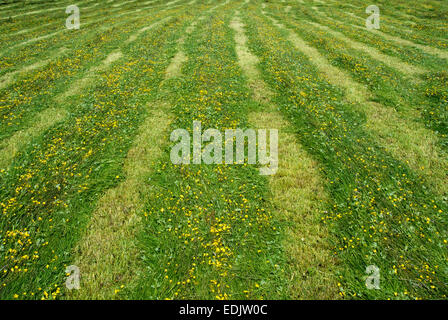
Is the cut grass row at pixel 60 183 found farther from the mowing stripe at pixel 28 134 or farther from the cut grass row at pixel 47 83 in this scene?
the cut grass row at pixel 47 83

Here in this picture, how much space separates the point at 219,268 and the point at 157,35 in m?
23.6

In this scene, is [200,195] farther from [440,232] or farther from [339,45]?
[339,45]

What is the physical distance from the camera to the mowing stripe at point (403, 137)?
7.30m

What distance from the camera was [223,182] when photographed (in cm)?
693

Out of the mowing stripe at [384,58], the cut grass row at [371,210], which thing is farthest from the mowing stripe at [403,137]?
the mowing stripe at [384,58]

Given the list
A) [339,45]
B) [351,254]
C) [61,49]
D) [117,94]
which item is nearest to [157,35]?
[61,49]

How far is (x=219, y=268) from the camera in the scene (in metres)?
4.80

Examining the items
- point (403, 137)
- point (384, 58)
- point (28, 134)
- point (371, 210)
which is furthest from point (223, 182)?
point (384, 58)

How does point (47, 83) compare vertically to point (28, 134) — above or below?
above

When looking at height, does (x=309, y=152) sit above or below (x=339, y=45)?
below

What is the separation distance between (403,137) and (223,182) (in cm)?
748

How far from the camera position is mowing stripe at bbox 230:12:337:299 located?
181 inches

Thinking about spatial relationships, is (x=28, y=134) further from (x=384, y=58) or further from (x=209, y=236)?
(x=384, y=58)
